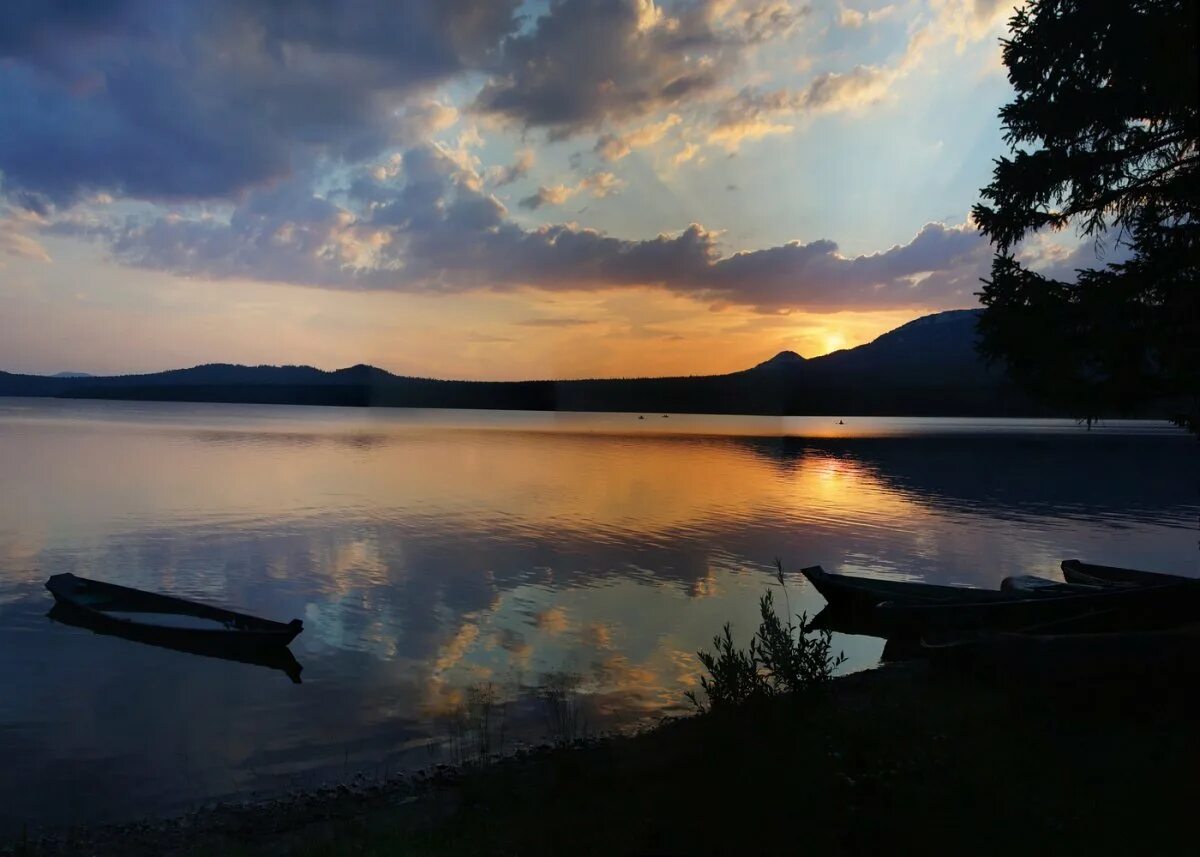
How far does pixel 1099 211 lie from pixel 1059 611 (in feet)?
26.9

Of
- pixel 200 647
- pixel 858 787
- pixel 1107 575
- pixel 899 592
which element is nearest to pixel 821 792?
pixel 858 787

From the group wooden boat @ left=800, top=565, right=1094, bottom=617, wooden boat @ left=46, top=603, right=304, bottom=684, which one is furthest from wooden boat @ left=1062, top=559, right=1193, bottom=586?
wooden boat @ left=46, top=603, right=304, bottom=684

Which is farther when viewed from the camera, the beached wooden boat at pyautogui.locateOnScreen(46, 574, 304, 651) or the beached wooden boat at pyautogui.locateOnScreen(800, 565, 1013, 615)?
the beached wooden boat at pyautogui.locateOnScreen(800, 565, 1013, 615)

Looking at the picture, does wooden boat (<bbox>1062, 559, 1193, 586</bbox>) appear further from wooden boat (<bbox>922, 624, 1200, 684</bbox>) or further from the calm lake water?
wooden boat (<bbox>922, 624, 1200, 684</bbox>)

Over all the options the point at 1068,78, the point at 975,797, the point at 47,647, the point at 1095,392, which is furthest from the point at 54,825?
the point at 1068,78

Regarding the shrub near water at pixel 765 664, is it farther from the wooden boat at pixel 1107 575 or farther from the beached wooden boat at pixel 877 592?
the wooden boat at pixel 1107 575

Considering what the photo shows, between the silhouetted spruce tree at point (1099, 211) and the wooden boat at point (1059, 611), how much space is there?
317cm

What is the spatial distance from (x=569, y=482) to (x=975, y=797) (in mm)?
57282

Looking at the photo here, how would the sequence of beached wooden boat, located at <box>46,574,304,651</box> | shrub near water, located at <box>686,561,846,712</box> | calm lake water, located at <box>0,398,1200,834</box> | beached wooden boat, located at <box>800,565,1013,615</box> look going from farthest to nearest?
beached wooden boat, located at <box>800,565,1013,615</box> < beached wooden boat, located at <box>46,574,304,651</box> < calm lake water, located at <box>0,398,1200,834</box> < shrub near water, located at <box>686,561,846,712</box>

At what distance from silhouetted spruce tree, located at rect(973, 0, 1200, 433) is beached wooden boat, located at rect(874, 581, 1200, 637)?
320cm

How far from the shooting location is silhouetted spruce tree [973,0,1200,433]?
13.5m

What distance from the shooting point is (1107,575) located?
21922mm

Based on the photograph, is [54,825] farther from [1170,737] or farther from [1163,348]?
[1163,348]

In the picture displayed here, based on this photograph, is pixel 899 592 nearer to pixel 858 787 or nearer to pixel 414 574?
pixel 858 787
